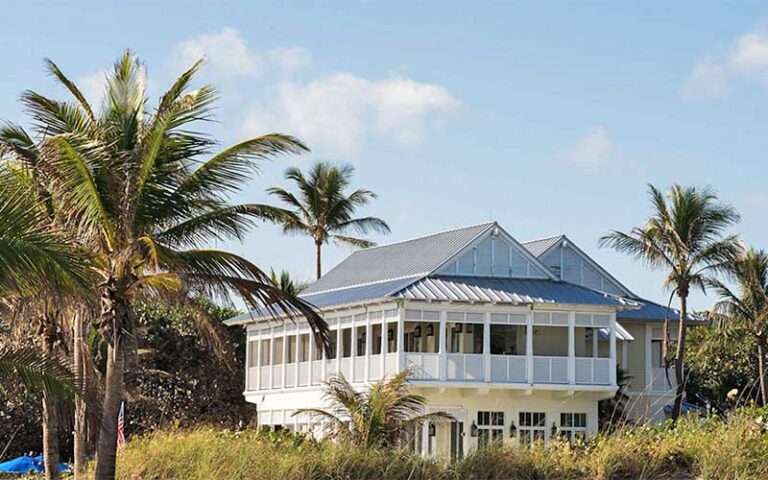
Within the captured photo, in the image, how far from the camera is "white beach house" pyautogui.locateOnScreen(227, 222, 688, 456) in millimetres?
40812

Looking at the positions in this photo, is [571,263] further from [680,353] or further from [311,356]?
[311,356]

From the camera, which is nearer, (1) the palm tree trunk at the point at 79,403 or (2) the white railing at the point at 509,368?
(1) the palm tree trunk at the point at 79,403

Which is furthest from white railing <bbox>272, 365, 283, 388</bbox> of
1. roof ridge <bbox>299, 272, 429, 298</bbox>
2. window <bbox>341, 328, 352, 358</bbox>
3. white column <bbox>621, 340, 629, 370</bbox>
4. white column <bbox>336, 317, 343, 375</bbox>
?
white column <bbox>621, 340, 629, 370</bbox>

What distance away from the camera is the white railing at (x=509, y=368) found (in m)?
41.2

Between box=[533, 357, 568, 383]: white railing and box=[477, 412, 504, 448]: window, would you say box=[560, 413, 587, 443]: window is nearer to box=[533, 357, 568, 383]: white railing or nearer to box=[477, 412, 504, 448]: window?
box=[533, 357, 568, 383]: white railing

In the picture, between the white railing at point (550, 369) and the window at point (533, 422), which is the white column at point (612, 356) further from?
the window at point (533, 422)

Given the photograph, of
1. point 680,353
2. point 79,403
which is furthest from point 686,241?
point 79,403

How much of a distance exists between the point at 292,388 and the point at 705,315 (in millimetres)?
17634

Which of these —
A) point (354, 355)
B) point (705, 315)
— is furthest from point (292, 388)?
point (705, 315)

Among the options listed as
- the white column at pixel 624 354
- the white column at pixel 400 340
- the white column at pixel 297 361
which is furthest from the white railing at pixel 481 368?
the white column at pixel 624 354

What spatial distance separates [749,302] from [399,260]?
14107 mm

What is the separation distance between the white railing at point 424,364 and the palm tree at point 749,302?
13.4 m

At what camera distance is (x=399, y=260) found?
152 ft

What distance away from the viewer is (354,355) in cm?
4300
